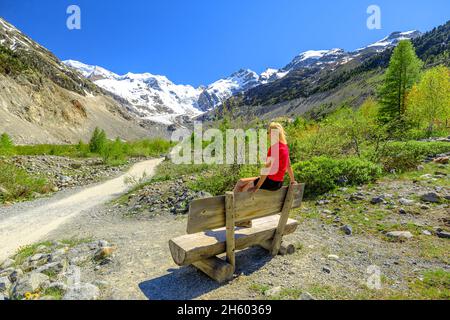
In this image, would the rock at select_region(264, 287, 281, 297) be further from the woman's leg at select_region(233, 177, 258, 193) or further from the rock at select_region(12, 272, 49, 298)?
the rock at select_region(12, 272, 49, 298)

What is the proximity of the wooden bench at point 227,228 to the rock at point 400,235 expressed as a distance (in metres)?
2.29

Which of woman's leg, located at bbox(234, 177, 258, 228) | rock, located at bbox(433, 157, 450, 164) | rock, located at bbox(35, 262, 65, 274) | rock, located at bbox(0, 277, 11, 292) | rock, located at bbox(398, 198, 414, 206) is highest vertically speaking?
rock, located at bbox(433, 157, 450, 164)

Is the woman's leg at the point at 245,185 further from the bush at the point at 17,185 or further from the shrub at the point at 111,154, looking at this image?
the shrub at the point at 111,154

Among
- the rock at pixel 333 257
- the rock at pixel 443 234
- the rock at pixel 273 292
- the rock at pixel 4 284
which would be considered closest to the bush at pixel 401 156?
the rock at pixel 443 234

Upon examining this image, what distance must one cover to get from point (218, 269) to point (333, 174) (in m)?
6.27

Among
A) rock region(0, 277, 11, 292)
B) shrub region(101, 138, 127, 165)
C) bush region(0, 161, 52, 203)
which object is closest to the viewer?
rock region(0, 277, 11, 292)

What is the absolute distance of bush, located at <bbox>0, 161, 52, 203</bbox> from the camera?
12.0 meters

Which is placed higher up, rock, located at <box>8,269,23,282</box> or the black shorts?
the black shorts

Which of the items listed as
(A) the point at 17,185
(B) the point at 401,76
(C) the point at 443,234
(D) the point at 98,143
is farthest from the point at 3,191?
(B) the point at 401,76

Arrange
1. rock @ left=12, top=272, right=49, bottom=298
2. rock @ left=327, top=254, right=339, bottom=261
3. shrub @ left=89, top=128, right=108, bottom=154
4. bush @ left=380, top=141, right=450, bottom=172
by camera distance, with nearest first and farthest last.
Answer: rock @ left=12, top=272, right=49, bottom=298
rock @ left=327, top=254, right=339, bottom=261
bush @ left=380, top=141, right=450, bottom=172
shrub @ left=89, top=128, right=108, bottom=154

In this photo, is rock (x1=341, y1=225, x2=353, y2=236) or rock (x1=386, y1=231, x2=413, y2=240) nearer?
rock (x1=386, y1=231, x2=413, y2=240)

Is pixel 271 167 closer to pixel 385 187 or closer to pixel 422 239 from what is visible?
pixel 422 239

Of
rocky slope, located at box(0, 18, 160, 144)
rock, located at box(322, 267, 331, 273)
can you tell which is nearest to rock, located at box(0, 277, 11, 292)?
rock, located at box(322, 267, 331, 273)

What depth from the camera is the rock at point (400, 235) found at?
5543 mm
